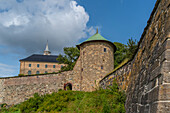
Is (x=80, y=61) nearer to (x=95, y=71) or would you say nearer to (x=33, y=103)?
(x=95, y=71)

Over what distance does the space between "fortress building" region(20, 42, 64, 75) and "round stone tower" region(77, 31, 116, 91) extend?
3422 cm

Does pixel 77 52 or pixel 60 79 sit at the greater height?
pixel 77 52

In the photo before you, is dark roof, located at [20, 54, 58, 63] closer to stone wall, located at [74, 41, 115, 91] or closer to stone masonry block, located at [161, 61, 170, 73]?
stone wall, located at [74, 41, 115, 91]

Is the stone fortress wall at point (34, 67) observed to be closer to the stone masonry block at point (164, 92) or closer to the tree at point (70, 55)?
the tree at point (70, 55)

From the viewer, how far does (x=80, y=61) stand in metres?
Answer: 22.6

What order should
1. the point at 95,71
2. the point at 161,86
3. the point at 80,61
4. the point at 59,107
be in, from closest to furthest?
the point at 161,86
the point at 59,107
the point at 95,71
the point at 80,61

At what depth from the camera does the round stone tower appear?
2016 cm

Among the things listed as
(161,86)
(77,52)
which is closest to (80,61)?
(77,52)

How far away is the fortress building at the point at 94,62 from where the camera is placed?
20.2m

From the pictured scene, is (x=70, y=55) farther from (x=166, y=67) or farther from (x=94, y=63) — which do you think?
(x=166, y=67)

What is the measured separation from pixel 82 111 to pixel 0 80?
20187 millimetres

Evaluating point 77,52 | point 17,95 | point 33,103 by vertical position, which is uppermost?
point 77,52

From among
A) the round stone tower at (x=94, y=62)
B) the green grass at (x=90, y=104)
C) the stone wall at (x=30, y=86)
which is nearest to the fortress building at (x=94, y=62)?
the round stone tower at (x=94, y=62)

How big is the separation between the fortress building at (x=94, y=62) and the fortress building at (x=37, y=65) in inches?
1339
